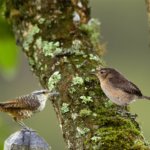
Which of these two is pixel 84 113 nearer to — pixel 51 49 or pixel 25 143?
pixel 25 143

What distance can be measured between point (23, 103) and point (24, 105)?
3 cm

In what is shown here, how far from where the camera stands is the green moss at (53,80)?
352 centimetres

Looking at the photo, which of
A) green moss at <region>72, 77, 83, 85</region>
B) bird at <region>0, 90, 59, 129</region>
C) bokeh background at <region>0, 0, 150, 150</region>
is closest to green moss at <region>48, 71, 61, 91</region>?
green moss at <region>72, 77, 83, 85</region>

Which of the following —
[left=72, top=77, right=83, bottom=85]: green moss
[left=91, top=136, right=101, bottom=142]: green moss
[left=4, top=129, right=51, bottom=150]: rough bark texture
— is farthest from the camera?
[left=72, top=77, right=83, bottom=85]: green moss

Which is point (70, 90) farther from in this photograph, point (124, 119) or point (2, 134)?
point (2, 134)

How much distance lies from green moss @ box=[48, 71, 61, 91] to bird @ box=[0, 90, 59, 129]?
33 centimetres

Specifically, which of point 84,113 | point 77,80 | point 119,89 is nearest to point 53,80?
point 77,80

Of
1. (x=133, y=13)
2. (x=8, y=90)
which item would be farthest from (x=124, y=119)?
(x=133, y=13)

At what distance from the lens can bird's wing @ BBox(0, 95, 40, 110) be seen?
3.10m

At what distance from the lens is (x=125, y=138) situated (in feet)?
8.76

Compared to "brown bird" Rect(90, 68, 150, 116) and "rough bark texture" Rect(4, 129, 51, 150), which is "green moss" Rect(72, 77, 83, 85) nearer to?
"brown bird" Rect(90, 68, 150, 116)

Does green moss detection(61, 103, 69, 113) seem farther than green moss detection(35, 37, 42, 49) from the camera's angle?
No

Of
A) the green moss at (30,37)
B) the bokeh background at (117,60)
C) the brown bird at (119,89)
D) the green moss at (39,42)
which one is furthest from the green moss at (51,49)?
the bokeh background at (117,60)

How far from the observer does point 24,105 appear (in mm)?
3168
